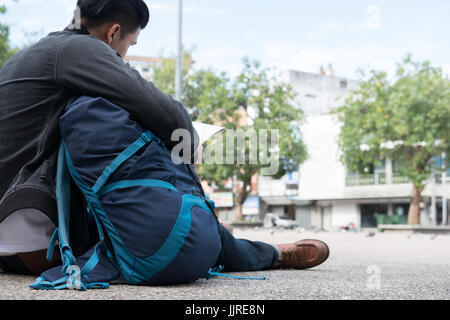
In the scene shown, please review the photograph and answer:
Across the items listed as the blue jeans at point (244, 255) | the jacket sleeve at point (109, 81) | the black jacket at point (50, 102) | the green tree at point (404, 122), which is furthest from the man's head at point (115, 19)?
the green tree at point (404, 122)

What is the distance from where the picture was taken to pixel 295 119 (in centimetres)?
2802

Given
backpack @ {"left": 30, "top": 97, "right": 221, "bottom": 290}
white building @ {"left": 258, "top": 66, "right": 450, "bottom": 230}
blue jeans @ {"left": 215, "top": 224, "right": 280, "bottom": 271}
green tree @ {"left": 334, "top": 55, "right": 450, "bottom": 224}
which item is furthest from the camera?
white building @ {"left": 258, "top": 66, "right": 450, "bottom": 230}

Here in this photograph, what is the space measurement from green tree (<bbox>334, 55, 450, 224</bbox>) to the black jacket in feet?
70.0

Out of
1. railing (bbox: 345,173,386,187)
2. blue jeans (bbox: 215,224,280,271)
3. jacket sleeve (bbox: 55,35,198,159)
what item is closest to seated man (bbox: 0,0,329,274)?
jacket sleeve (bbox: 55,35,198,159)

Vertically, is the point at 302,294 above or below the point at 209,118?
below

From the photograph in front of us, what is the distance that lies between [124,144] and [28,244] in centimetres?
62

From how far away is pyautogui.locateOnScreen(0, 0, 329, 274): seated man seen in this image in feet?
7.91

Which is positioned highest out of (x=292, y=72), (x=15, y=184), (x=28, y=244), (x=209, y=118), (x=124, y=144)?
(x=292, y=72)

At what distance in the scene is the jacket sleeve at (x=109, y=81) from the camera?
7.88ft

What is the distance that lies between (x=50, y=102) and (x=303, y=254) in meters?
1.81

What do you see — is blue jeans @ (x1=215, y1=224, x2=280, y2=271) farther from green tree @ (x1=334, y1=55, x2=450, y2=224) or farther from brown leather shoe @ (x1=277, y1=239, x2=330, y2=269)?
green tree @ (x1=334, y1=55, x2=450, y2=224)
